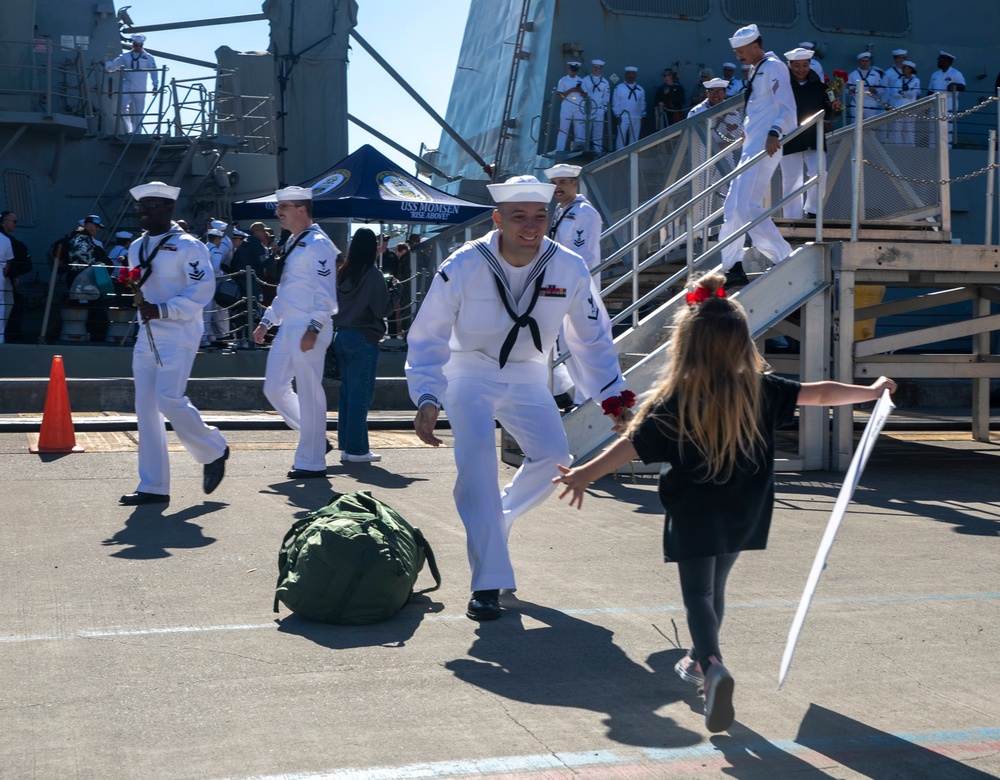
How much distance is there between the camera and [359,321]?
34.6ft

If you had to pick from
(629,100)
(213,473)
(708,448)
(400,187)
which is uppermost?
(629,100)

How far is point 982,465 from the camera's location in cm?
1145

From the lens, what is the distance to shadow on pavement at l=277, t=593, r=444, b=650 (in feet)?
16.8

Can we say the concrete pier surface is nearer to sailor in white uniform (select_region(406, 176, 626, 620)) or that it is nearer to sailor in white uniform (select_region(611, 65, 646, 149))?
sailor in white uniform (select_region(406, 176, 626, 620))

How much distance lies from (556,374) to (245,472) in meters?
2.67

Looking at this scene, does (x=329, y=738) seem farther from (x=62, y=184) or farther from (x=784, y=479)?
(x=62, y=184)

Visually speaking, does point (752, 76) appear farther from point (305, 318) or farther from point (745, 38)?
point (305, 318)

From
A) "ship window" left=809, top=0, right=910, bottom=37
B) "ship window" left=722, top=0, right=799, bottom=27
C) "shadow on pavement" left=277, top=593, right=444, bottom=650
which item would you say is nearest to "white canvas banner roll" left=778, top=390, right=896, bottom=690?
"shadow on pavement" left=277, top=593, right=444, bottom=650

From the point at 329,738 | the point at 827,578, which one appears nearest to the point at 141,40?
the point at 827,578

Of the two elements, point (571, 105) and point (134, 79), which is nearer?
point (571, 105)

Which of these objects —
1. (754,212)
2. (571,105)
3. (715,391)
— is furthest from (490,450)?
(571,105)

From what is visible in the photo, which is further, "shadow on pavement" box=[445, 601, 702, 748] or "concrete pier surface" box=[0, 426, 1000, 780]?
"shadow on pavement" box=[445, 601, 702, 748]

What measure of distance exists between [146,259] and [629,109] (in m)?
14.7

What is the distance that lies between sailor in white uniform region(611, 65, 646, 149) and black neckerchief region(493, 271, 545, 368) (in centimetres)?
1662
